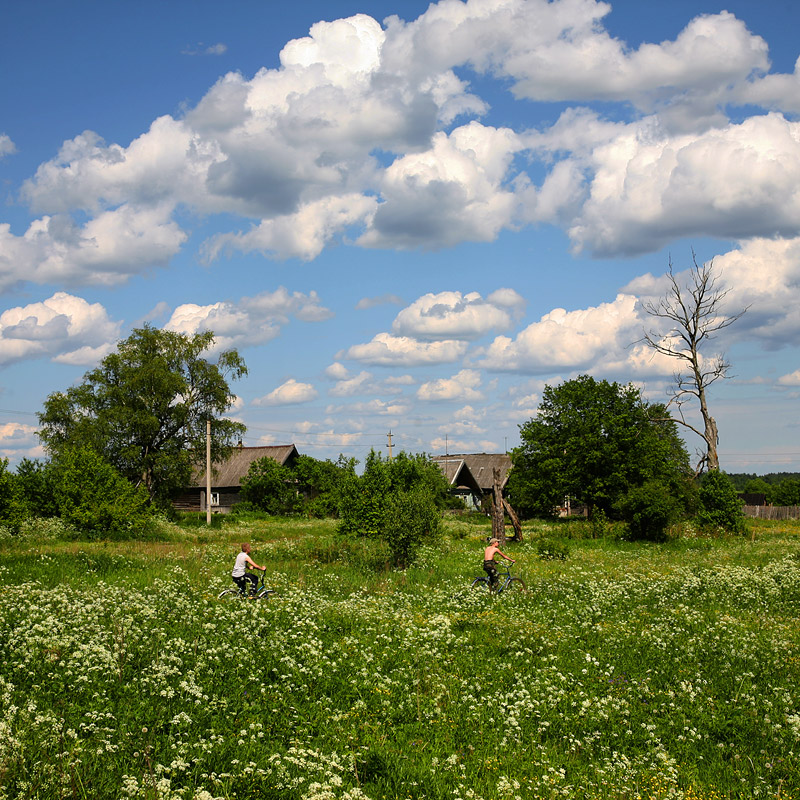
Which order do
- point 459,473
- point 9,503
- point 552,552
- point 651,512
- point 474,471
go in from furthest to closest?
point 474,471
point 459,473
point 651,512
point 9,503
point 552,552

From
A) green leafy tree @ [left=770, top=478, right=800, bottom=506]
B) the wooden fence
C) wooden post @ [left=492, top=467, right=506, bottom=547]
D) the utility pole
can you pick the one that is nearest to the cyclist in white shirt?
wooden post @ [left=492, top=467, right=506, bottom=547]

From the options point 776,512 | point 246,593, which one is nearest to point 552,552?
point 246,593

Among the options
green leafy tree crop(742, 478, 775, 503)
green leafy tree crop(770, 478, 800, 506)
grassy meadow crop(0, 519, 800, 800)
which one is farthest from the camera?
green leafy tree crop(742, 478, 775, 503)

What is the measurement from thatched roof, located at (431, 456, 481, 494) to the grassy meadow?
5146cm

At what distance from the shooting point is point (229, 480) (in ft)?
Answer: 222

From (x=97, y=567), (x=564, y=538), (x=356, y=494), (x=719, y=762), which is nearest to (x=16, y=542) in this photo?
(x=97, y=567)

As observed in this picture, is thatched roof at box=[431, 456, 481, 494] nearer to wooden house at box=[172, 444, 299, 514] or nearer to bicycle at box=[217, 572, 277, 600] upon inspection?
wooden house at box=[172, 444, 299, 514]

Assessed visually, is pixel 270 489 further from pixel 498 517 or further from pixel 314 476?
pixel 498 517

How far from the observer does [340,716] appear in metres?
8.80

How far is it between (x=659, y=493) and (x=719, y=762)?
27.7 metres

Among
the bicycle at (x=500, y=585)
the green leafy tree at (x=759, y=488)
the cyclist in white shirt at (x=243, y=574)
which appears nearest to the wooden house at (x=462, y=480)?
the green leafy tree at (x=759, y=488)

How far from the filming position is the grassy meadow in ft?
23.3

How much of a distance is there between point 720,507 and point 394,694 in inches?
1220

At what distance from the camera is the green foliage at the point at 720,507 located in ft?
116
